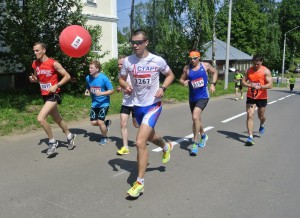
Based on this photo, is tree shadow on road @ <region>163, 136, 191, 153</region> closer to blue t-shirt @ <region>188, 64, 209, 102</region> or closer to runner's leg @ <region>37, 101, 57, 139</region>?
blue t-shirt @ <region>188, 64, 209, 102</region>

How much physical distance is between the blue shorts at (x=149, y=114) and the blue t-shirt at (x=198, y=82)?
2.18 metres

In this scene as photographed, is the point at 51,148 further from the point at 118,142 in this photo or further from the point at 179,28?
the point at 179,28

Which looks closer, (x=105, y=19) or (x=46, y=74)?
(x=46, y=74)

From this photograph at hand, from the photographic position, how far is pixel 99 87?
7156 mm

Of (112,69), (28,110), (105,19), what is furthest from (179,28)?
(28,110)

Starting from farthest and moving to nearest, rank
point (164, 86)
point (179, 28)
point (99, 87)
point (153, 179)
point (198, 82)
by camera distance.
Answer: point (179, 28), point (99, 87), point (198, 82), point (153, 179), point (164, 86)

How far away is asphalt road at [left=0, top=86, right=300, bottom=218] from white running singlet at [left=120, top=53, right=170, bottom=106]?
48.1 inches

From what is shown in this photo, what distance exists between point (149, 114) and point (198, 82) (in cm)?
243

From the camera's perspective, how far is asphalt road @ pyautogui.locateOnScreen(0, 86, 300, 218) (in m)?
4.23

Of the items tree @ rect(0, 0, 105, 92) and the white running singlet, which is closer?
the white running singlet

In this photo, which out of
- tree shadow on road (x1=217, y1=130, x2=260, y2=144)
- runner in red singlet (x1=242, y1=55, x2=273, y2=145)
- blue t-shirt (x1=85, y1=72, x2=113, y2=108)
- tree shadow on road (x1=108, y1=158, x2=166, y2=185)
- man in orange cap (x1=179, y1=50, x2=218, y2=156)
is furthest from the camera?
tree shadow on road (x1=217, y1=130, x2=260, y2=144)

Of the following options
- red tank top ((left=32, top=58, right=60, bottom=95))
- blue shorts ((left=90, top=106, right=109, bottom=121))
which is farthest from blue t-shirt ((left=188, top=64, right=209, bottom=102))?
red tank top ((left=32, top=58, right=60, bottom=95))

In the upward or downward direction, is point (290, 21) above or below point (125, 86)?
above

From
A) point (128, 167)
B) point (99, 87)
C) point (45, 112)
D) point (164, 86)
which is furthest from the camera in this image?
point (99, 87)
